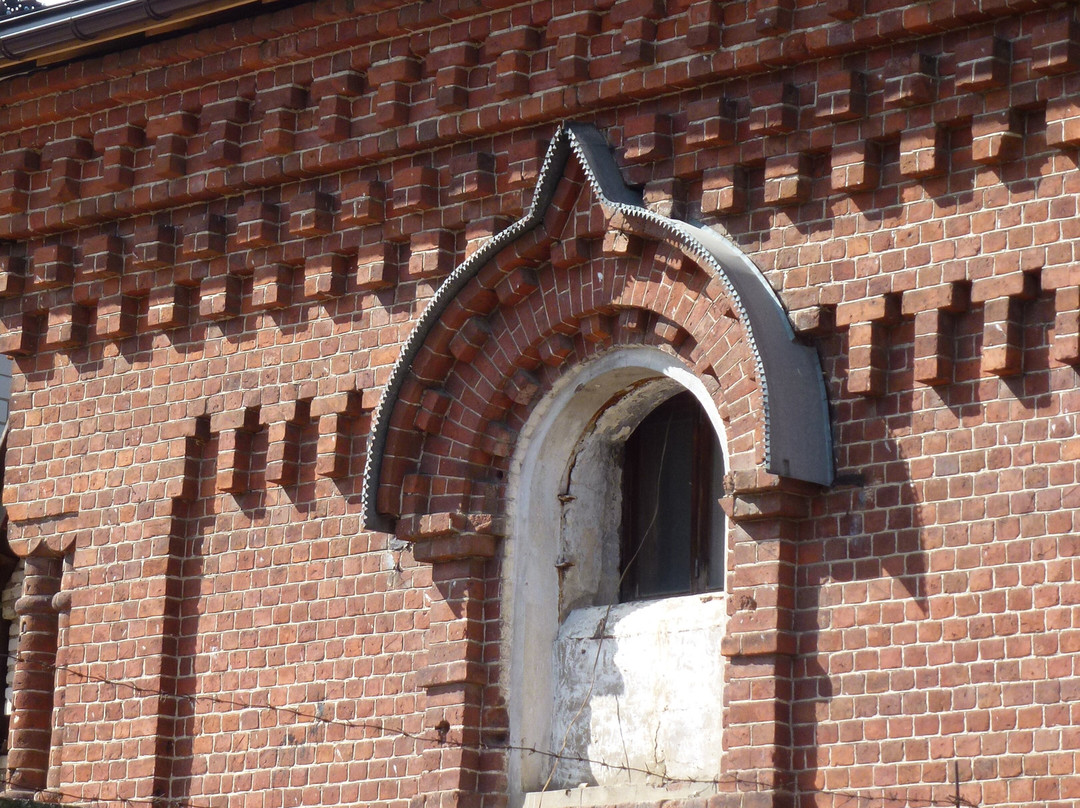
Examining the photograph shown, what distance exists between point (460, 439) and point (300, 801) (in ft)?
6.21

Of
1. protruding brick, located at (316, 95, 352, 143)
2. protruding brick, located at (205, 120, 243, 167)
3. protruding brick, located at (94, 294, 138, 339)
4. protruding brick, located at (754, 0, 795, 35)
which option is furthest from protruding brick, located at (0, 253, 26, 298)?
protruding brick, located at (754, 0, 795, 35)

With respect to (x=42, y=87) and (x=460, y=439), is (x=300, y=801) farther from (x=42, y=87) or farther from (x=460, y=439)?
(x=42, y=87)

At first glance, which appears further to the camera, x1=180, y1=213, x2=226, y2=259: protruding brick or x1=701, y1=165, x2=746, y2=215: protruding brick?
x1=180, y1=213, x2=226, y2=259: protruding brick

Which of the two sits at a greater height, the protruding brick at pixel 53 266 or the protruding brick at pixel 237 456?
the protruding brick at pixel 53 266

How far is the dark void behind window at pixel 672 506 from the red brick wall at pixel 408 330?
0.81 metres

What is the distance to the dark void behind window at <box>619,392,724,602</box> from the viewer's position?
10.5m

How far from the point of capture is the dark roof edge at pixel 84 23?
11.5 meters

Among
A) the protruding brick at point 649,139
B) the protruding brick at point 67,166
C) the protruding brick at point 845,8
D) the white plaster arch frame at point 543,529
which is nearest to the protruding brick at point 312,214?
the protruding brick at point 67,166

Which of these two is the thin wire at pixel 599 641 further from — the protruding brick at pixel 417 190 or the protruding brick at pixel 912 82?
the protruding brick at pixel 912 82

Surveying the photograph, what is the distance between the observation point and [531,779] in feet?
34.1

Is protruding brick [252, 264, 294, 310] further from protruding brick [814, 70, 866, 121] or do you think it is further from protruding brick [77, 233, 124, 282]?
protruding brick [814, 70, 866, 121]

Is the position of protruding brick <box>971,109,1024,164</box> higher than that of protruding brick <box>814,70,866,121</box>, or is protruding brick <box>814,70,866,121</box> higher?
protruding brick <box>814,70,866,121</box>

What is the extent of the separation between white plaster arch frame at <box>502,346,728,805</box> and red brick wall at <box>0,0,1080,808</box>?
0.16 m

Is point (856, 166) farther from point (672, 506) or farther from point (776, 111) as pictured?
point (672, 506)
